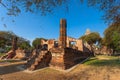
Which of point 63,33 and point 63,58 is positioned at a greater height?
point 63,33

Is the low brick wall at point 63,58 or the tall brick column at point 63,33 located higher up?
the tall brick column at point 63,33

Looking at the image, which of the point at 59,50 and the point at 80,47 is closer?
the point at 59,50

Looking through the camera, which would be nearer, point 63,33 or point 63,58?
point 63,58

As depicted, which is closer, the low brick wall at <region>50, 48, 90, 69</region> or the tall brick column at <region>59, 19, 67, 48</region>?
the low brick wall at <region>50, 48, 90, 69</region>

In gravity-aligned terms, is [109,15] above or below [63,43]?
above

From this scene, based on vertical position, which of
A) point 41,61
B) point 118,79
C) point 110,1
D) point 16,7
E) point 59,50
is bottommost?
point 118,79

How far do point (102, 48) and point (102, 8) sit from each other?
56.9m

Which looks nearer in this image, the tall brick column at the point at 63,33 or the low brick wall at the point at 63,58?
the low brick wall at the point at 63,58

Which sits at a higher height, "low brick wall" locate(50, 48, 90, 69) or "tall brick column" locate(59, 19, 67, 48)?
"tall brick column" locate(59, 19, 67, 48)

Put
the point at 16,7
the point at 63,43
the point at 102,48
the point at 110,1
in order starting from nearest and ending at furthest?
the point at 16,7
the point at 110,1
the point at 63,43
the point at 102,48

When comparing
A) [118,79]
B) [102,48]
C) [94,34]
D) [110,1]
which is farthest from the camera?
[102,48]

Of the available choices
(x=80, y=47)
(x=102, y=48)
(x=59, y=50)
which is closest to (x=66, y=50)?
(x=59, y=50)

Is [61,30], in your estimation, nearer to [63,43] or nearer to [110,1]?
[63,43]

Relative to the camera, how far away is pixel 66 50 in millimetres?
14008
